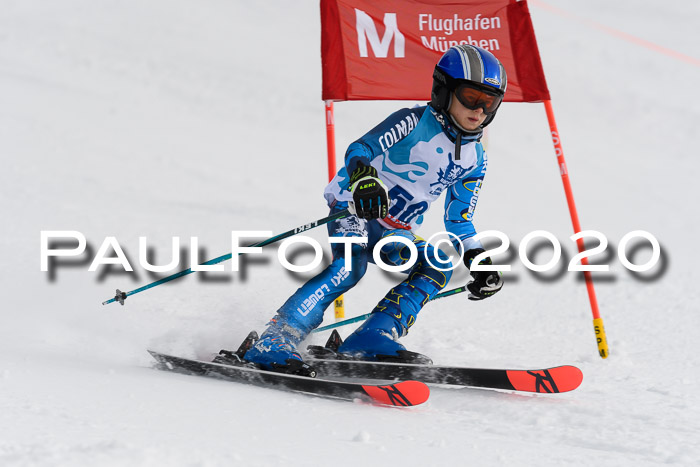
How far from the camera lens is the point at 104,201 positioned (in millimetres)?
9305

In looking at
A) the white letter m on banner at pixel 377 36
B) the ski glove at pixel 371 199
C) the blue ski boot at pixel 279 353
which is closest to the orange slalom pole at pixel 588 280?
the white letter m on banner at pixel 377 36

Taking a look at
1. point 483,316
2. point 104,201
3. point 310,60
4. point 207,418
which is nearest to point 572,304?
point 483,316

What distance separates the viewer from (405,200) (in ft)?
14.3

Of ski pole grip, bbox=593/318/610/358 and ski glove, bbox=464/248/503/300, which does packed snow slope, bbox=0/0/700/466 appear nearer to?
ski pole grip, bbox=593/318/610/358

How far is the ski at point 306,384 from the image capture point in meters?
3.47

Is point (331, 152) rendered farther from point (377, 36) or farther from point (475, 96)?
point (475, 96)

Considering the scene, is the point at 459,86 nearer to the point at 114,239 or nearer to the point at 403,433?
the point at 403,433

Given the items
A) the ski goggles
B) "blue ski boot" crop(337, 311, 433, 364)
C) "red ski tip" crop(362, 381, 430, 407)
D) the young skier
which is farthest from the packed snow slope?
the ski goggles

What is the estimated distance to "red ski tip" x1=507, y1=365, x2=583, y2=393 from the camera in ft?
12.4

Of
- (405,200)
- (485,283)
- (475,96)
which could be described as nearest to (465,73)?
(475,96)

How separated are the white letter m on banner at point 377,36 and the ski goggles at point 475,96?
65.5 inches

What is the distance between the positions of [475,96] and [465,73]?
0.43ft

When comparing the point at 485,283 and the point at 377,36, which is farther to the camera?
the point at 377,36

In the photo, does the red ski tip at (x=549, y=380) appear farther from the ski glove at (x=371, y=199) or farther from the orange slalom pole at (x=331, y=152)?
the orange slalom pole at (x=331, y=152)
